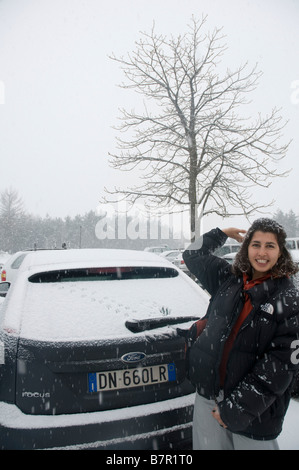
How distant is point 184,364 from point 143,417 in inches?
15.3

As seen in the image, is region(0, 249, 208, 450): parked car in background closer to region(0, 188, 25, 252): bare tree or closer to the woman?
the woman

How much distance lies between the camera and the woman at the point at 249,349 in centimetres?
158

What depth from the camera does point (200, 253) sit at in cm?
221

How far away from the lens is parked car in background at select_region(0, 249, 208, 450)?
1786 millimetres

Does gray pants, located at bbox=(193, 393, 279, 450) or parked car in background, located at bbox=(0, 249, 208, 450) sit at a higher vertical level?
parked car in background, located at bbox=(0, 249, 208, 450)

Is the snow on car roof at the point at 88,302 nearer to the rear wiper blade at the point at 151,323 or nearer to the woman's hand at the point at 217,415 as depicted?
the rear wiper blade at the point at 151,323

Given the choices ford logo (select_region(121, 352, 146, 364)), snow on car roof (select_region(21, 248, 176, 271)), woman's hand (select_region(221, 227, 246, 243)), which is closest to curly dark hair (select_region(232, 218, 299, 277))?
woman's hand (select_region(221, 227, 246, 243))

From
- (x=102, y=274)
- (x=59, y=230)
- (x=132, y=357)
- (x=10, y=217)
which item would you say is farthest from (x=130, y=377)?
(x=59, y=230)

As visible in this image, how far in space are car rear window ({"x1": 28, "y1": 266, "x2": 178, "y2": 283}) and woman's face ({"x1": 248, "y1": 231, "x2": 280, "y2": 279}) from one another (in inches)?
35.6

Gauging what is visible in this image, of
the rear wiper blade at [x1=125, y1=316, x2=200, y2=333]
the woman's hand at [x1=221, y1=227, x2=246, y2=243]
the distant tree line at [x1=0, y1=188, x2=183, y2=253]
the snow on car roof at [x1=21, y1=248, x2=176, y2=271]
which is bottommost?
the rear wiper blade at [x1=125, y1=316, x2=200, y2=333]

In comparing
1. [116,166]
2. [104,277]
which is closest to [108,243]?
[116,166]

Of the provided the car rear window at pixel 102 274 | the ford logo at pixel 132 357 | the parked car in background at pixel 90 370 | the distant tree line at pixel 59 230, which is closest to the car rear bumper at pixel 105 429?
the parked car in background at pixel 90 370

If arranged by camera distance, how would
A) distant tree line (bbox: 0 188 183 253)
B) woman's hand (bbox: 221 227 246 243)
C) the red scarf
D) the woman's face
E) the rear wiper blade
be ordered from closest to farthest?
the red scarf
the woman's face
the rear wiper blade
woman's hand (bbox: 221 227 246 243)
distant tree line (bbox: 0 188 183 253)
